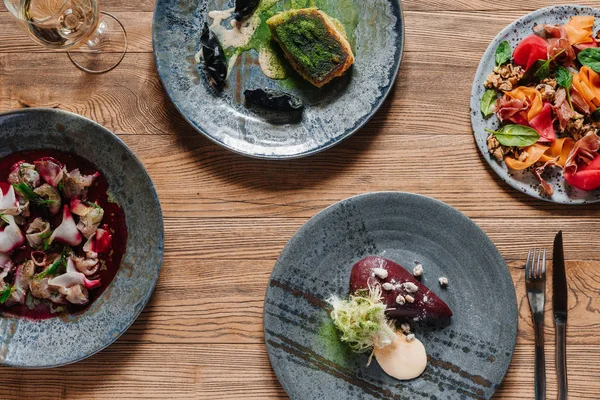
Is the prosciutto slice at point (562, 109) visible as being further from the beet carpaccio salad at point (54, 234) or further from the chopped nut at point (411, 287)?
the beet carpaccio salad at point (54, 234)

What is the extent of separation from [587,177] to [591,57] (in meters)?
0.36

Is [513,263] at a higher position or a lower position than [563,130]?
lower

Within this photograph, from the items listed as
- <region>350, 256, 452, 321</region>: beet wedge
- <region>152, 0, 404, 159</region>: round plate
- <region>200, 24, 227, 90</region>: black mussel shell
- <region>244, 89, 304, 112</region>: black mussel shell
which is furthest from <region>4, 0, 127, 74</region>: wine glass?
<region>350, 256, 452, 321</region>: beet wedge

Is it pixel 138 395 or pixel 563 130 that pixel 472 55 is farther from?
pixel 138 395

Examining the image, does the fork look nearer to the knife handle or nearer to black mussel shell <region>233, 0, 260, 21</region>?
the knife handle

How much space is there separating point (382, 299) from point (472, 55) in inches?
31.8

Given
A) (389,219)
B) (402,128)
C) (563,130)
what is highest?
(563,130)

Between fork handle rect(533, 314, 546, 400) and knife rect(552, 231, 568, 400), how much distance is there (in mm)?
46

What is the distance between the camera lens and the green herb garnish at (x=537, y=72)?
177 cm

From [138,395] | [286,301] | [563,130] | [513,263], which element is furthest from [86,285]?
[563,130]

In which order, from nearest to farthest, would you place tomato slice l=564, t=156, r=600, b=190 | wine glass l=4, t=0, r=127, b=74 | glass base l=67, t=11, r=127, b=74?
wine glass l=4, t=0, r=127, b=74 < tomato slice l=564, t=156, r=600, b=190 < glass base l=67, t=11, r=127, b=74

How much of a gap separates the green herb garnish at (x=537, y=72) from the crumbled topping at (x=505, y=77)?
0.02 metres

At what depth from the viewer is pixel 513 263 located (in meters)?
1.82

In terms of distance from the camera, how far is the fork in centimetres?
177
